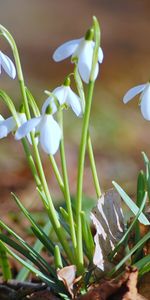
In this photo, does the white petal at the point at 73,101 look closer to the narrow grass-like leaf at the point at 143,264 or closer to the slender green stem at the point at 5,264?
the narrow grass-like leaf at the point at 143,264

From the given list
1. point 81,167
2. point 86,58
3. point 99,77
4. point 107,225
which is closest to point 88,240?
point 107,225

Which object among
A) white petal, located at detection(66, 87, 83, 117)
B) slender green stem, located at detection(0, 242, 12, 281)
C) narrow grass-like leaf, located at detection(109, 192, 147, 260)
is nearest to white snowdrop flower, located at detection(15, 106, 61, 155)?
white petal, located at detection(66, 87, 83, 117)

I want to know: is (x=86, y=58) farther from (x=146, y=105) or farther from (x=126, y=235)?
(x=126, y=235)

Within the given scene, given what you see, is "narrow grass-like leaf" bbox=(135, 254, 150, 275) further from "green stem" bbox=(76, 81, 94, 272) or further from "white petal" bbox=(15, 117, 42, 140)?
"white petal" bbox=(15, 117, 42, 140)

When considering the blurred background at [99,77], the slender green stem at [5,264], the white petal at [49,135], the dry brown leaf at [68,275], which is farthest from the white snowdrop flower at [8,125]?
the blurred background at [99,77]

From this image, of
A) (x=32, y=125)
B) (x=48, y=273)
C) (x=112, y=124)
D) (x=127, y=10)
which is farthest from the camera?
(x=127, y=10)

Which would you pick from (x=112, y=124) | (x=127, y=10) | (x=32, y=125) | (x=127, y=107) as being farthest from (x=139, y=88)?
(x=127, y=10)

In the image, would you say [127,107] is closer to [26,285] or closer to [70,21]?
[70,21]
